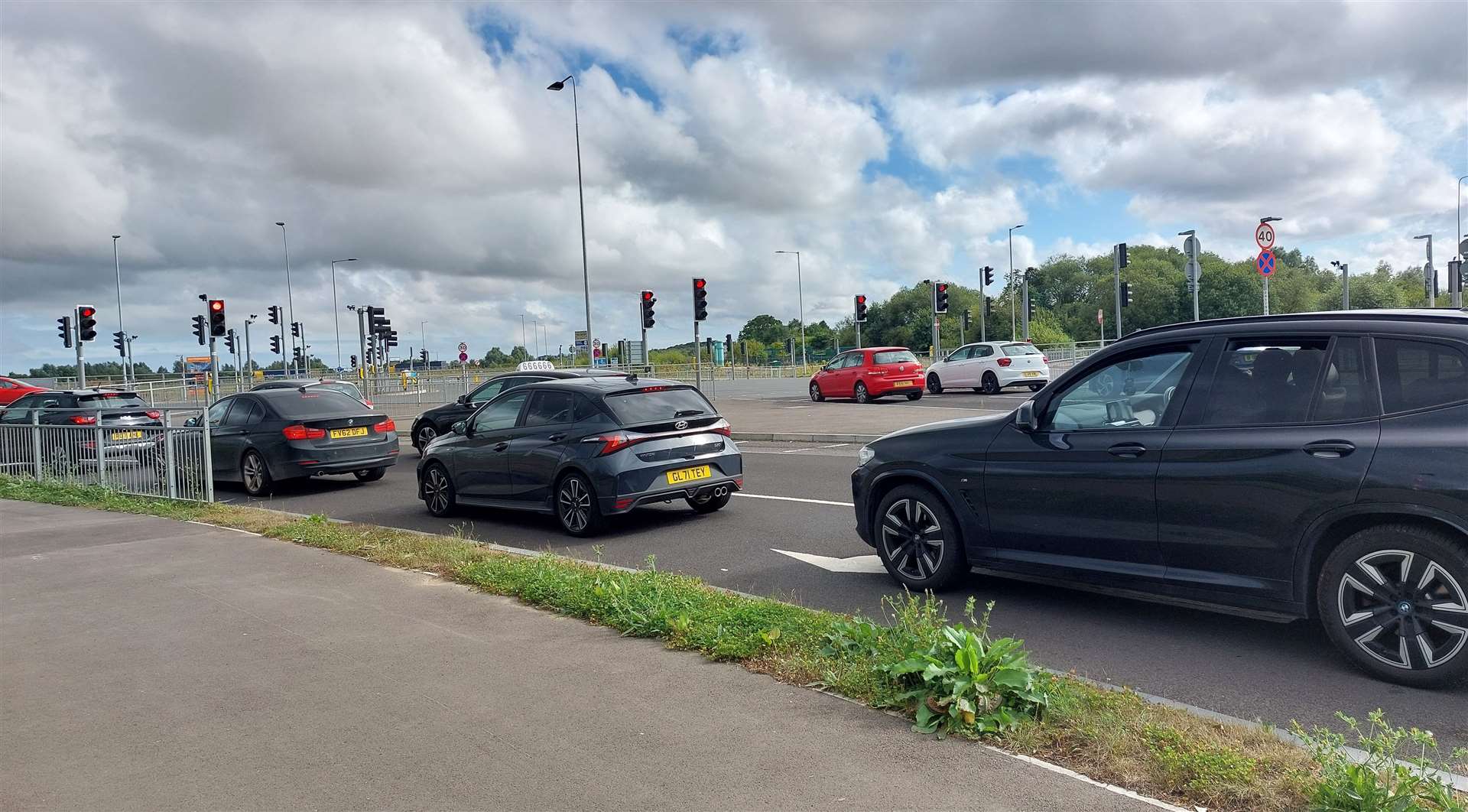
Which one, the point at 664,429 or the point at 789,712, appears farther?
the point at 664,429

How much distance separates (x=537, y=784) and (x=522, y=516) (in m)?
7.48

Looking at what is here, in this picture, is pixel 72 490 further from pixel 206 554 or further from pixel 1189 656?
pixel 1189 656

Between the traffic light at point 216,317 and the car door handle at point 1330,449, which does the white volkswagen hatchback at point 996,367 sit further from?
the car door handle at point 1330,449

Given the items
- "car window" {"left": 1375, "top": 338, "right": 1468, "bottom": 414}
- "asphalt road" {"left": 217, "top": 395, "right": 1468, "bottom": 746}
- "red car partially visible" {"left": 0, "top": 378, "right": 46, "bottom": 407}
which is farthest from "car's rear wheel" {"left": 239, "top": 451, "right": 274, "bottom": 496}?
"red car partially visible" {"left": 0, "top": 378, "right": 46, "bottom": 407}

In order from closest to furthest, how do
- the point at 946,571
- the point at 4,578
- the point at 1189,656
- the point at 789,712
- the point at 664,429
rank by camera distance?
the point at 789,712 → the point at 1189,656 → the point at 946,571 → the point at 4,578 → the point at 664,429

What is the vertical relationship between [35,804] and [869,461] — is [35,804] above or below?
below

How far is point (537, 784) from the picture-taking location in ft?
12.3

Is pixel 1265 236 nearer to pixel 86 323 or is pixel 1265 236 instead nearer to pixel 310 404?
pixel 310 404

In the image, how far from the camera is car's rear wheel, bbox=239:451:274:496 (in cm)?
1409

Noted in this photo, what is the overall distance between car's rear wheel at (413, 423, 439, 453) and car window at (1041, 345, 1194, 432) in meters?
15.0

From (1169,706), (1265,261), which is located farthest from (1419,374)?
(1265,261)

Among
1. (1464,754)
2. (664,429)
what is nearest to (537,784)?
(1464,754)

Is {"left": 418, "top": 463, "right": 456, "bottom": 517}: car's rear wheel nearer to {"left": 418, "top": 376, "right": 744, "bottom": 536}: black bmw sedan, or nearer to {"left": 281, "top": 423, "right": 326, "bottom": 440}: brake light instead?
{"left": 418, "top": 376, "right": 744, "bottom": 536}: black bmw sedan

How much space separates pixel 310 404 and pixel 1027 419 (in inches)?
449
